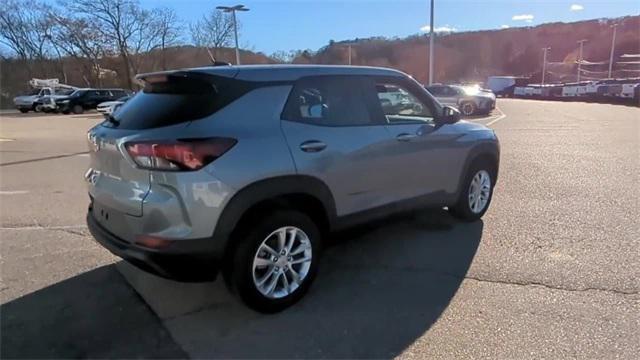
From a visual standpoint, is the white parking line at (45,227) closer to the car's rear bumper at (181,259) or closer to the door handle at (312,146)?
the car's rear bumper at (181,259)

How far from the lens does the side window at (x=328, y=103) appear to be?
3.40 m

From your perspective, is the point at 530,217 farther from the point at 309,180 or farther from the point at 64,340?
the point at 64,340

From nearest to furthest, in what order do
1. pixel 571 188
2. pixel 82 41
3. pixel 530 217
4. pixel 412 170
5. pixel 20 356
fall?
pixel 20 356 → pixel 412 170 → pixel 530 217 → pixel 571 188 → pixel 82 41

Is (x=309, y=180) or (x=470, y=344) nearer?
(x=470, y=344)

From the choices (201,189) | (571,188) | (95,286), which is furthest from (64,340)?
(571,188)

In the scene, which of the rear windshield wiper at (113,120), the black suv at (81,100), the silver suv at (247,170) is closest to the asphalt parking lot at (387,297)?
the silver suv at (247,170)

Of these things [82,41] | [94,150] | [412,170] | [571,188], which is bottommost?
[571,188]

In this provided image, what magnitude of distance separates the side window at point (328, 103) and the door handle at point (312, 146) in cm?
16

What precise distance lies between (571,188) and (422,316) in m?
4.83

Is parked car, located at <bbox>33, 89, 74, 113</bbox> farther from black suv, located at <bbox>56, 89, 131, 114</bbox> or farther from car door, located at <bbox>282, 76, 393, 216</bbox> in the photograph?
car door, located at <bbox>282, 76, 393, 216</bbox>

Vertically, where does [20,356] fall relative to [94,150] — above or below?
below

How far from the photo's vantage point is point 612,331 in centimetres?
304

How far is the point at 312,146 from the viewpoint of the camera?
3363 mm

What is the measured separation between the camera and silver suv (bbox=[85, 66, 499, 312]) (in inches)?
114
